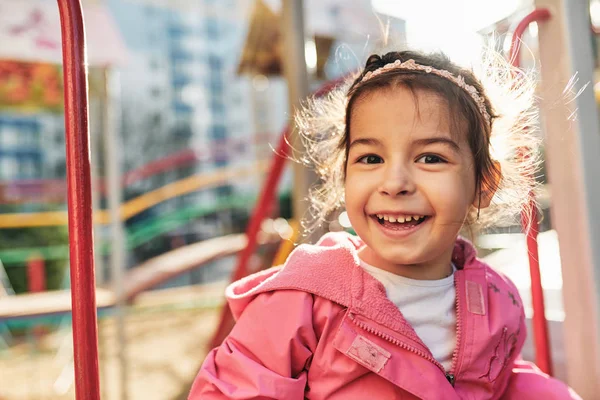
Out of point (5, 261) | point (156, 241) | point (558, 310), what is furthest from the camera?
point (156, 241)

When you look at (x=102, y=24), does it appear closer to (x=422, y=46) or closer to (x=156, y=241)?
(x=422, y=46)

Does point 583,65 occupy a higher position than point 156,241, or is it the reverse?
point 583,65

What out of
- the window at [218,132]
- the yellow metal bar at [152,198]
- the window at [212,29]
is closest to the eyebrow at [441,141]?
the yellow metal bar at [152,198]

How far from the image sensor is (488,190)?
86 centimetres

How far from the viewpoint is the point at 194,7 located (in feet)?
19.9

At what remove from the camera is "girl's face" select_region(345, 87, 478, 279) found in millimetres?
747

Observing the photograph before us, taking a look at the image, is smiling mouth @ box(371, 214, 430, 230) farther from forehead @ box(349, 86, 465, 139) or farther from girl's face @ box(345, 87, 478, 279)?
forehead @ box(349, 86, 465, 139)

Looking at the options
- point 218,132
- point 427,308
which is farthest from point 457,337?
point 218,132

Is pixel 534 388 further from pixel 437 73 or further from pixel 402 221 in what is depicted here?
pixel 437 73

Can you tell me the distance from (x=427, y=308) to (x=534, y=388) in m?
0.24

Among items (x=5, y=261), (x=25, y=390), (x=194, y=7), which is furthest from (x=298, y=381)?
(x=194, y=7)

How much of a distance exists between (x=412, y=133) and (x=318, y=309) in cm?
27

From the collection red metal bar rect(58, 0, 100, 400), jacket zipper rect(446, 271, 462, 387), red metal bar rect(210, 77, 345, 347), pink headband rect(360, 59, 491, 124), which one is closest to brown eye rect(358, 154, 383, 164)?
pink headband rect(360, 59, 491, 124)

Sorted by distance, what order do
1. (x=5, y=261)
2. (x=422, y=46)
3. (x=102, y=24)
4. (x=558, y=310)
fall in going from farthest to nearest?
(x=5, y=261), (x=102, y=24), (x=558, y=310), (x=422, y=46)
